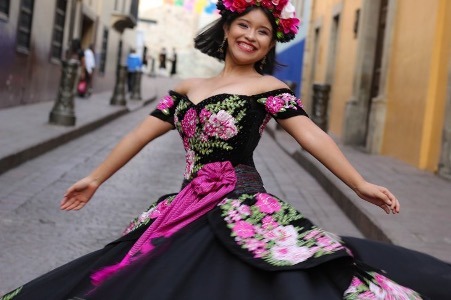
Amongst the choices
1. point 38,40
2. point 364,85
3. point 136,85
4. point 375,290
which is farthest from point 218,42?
point 136,85

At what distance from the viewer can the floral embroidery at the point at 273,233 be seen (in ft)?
7.16

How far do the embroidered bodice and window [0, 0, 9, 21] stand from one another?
38.8 feet

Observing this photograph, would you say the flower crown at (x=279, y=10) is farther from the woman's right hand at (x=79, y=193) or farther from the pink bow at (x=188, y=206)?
the woman's right hand at (x=79, y=193)

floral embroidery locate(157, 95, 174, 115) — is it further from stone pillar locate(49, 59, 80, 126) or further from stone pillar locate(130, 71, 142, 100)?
stone pillar locate(130, 71, 142, 100)

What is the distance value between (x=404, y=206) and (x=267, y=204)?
488 cm

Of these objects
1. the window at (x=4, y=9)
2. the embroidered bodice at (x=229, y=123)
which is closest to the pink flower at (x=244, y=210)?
the embroidered bodice at (x=229, y=123)

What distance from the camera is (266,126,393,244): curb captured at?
602 centimetres

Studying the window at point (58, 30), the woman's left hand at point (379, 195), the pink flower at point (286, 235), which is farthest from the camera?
the window at point (58, 30)

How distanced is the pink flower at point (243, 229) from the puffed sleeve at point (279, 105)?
44cm

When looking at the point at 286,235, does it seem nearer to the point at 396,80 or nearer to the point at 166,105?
the point at 166,105

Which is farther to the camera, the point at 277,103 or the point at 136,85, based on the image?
the point at 136,85

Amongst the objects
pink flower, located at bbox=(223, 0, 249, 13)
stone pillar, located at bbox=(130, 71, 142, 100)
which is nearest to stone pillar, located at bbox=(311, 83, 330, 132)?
pink flower, located at bbox=(223, 0, 249, 13)

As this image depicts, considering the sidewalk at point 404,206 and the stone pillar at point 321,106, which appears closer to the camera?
the sidewalk at point 404,206

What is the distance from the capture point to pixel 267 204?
2.38 m
